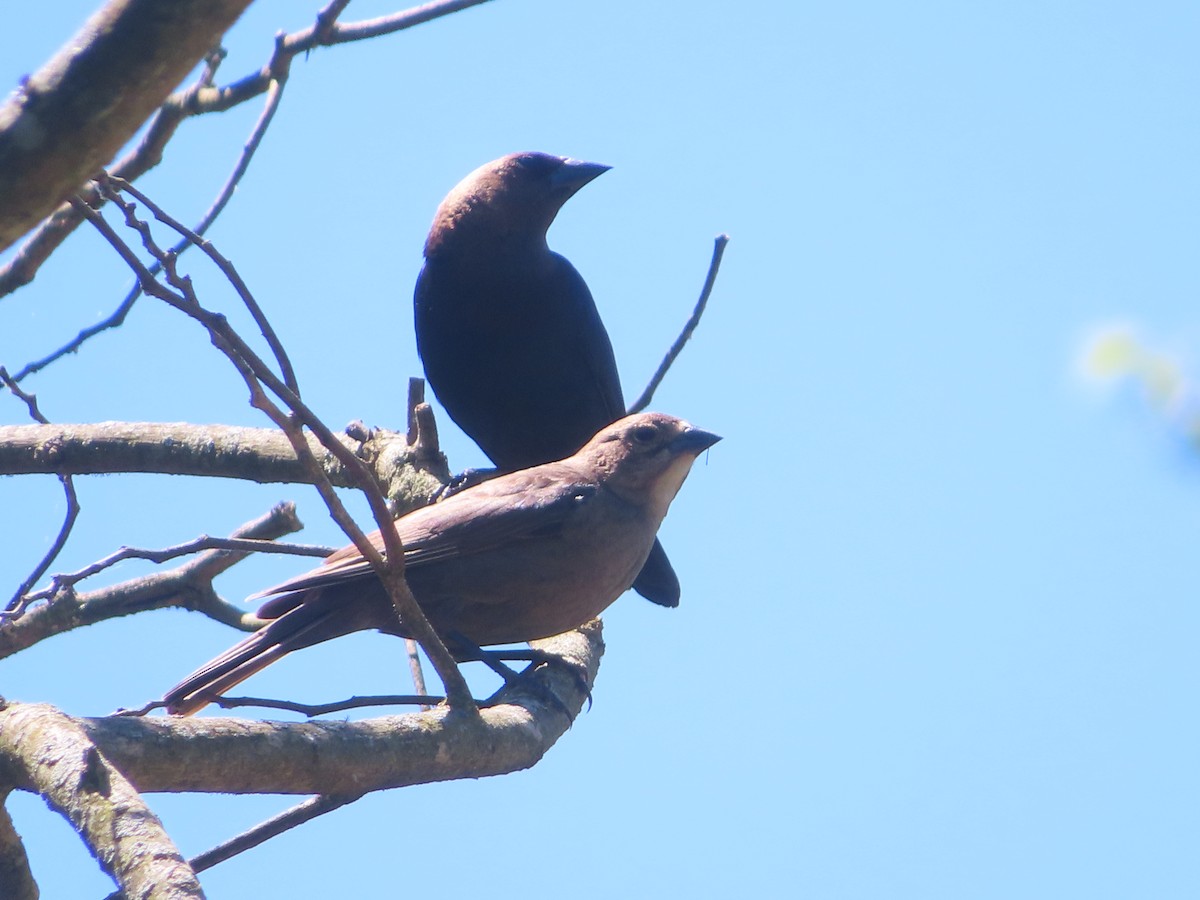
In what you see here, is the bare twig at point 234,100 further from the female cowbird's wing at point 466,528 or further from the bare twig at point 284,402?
the female cowbird's wing at point 466,528

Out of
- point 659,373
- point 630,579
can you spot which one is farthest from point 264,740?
point 659,373

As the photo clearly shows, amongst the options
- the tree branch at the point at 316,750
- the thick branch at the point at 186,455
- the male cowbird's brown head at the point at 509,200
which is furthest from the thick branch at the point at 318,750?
the male cowbird's brown head at the point at 509,200

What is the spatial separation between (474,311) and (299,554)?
2.09 metres

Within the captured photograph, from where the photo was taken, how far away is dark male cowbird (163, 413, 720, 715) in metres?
3.51

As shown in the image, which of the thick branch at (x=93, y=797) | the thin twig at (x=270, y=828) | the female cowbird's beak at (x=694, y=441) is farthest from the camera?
the female cowbird's beak at (x=694, y=441)

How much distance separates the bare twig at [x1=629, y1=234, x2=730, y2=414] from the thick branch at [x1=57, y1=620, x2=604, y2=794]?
5.18 feet

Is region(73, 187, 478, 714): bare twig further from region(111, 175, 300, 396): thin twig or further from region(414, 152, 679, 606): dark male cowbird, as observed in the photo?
region(414, 152, 679, 606): dark male cowbird

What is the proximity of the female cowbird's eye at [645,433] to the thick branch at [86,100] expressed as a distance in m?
→ 3.02

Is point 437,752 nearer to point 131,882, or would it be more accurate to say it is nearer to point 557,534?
point 131,882

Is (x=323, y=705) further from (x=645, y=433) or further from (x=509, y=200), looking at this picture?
(x=509, y=200)

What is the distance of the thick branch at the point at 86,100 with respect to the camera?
124 cm

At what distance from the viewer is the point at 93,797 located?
1976 millimetres

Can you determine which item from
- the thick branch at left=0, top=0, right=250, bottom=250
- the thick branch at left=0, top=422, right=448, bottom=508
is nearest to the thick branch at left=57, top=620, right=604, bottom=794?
the thick branch at left=0, top=0, right=250, bottom=250

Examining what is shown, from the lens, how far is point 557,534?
3814mm
